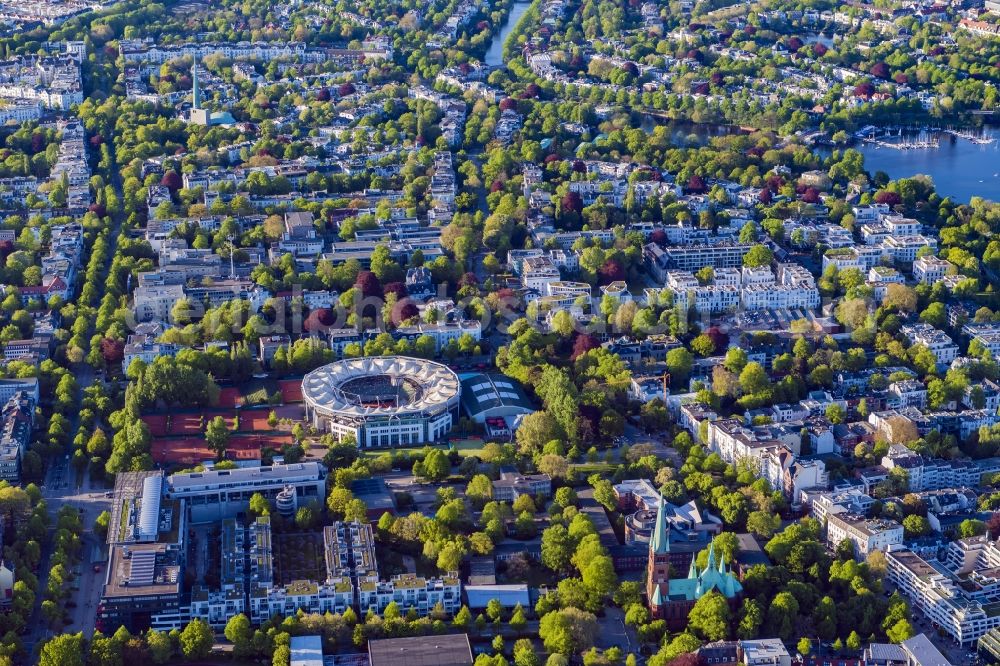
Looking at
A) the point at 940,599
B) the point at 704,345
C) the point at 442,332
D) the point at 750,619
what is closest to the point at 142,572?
the point at 750,619

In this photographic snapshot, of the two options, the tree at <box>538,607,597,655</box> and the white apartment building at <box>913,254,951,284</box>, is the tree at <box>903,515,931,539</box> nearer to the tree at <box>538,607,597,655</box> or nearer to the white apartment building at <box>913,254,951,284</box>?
the tree at <box>538,607,597,655</box>

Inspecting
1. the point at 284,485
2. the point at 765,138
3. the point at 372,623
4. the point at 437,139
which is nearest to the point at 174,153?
the point at 437,139

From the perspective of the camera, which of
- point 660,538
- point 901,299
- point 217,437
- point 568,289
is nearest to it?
point 660,538

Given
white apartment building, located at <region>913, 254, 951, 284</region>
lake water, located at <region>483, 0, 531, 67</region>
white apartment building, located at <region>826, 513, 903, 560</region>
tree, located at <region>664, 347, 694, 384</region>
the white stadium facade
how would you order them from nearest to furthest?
white apartment building, located at <region>826, 513, 903, 560</region>, the white stadium facade, tree, located at <region>664, 347, 694, 384</region>, white apartment building, located at <region>913, 254, 951, 284</region>, lake water, located at <region>483, 0, 531, 67</region>

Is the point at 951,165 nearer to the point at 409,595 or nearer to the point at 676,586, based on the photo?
the point at 676,586

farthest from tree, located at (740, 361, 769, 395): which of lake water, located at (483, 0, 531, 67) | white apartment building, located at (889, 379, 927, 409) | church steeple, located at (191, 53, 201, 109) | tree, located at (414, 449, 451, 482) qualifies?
lake water, located at (483, 0, 531, 67)

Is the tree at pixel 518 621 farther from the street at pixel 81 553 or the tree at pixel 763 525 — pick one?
the street at pixel 81 553

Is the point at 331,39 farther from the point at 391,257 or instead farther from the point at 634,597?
the point at 634,597
